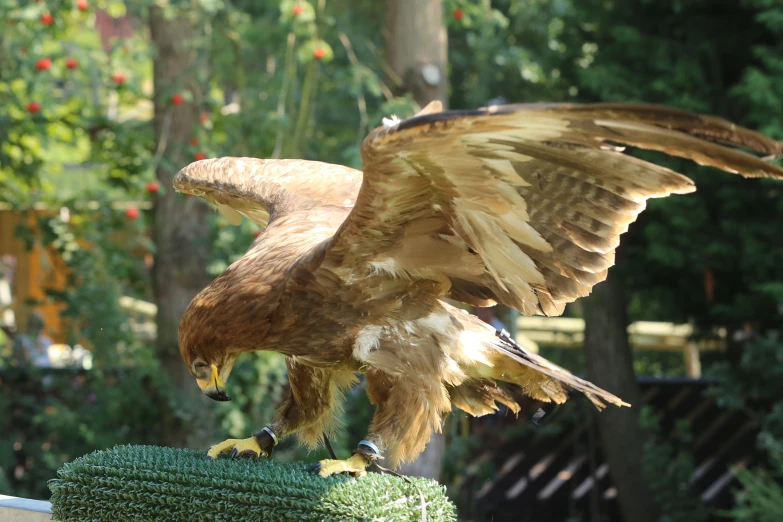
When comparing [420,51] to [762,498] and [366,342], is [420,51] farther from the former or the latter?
[366,342]

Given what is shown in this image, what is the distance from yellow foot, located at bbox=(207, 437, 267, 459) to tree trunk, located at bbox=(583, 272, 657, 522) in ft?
14.7

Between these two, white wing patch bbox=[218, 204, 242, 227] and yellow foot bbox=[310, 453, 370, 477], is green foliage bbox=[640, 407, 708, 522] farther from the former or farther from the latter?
yellow foot bbox=[310, 453, 370, 477]

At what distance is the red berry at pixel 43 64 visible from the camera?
19.4 feet

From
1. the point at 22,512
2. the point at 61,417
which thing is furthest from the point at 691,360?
the point at 22,512

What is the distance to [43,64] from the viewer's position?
19.4ft

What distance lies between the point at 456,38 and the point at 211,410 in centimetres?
450

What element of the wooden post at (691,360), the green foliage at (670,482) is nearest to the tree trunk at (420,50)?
the green foliage at (670,482)

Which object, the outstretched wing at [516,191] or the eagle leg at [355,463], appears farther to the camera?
the eagle leg at [355,463]

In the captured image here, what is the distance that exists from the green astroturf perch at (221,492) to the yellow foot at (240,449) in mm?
149

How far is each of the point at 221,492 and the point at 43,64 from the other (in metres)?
4.08

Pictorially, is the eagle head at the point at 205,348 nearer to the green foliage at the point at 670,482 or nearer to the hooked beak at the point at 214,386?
the hooked beak at the point at 214,386

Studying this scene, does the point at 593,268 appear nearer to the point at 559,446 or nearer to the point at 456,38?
the point at 559,446

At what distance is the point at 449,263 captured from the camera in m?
3.27

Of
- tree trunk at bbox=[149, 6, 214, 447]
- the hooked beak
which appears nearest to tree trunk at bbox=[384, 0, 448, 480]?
tree trunk at bbox=[149, 6, 214, 447]
